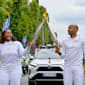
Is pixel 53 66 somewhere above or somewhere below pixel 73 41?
below

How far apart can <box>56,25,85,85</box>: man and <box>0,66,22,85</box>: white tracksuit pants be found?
91 centimetres

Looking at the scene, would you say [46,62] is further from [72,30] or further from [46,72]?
[72,30]

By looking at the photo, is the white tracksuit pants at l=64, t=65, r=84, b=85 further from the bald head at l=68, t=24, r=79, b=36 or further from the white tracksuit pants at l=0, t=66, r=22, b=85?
the white tracksuit pants at l=0, t=66, r=22, b=85

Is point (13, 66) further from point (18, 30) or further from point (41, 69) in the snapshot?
point (18, 30)

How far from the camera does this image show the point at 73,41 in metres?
7.36

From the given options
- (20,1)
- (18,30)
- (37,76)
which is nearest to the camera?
(37,76)

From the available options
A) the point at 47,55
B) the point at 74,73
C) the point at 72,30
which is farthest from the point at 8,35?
the point at 47,55

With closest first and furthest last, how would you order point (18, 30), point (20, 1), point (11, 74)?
1. point (11, 74)
2. point (20, 1)
3. point (18, 30)

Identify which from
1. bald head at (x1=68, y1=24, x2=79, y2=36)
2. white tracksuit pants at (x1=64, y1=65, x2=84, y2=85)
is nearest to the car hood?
white tracksuit pants at (x1=64, y1=65, x2=84, y2=85)

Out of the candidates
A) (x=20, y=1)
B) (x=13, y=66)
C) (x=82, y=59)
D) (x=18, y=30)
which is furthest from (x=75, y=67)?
(x=18, y=30)

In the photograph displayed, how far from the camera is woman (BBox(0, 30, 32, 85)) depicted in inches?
278

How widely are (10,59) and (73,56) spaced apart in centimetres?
119

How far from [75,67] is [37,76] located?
20.6 feet

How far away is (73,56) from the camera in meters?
7.33
